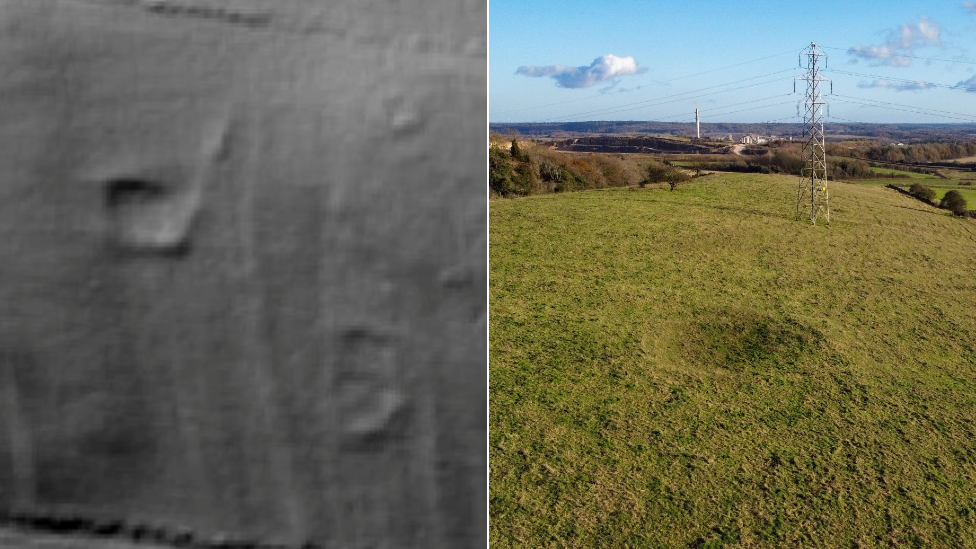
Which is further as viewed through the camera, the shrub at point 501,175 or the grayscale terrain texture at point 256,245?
the shrub at point 501,175

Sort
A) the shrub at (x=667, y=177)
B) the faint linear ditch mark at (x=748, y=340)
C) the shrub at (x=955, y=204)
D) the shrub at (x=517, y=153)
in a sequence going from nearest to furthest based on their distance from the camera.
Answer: the faint linear ditch mark at (x=748, y=340), the shrub at (x=955, y=204), the shrub at (x=667, y=177), the shrub at (x=517, y=153)

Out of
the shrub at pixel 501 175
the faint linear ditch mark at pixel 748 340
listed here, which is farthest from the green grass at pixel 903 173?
the faint linear ditch mark at pixel 748 340

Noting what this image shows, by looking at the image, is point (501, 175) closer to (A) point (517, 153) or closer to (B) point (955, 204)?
(A) point (517, 153)

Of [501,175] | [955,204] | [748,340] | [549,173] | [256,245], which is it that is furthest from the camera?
[549,173]

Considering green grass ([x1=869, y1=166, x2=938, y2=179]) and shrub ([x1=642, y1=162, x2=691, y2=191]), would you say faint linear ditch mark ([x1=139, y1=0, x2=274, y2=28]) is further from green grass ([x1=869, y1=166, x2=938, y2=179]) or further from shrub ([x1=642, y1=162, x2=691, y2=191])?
green grass ([x1=869, y1=166, x2=938, y2=179])

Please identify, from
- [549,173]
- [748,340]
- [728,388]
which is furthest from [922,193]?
[728,388]

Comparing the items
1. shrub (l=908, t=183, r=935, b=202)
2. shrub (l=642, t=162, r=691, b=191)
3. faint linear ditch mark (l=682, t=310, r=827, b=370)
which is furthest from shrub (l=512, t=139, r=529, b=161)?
faint linear ditch mark (l=682, t=310, r=827, b=370)

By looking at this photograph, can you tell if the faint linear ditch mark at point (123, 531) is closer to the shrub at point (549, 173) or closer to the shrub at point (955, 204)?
the shrub at point (955, 204)
